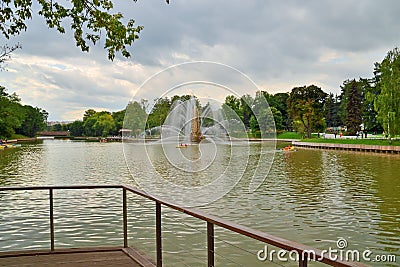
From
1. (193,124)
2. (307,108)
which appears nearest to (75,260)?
(193,124)

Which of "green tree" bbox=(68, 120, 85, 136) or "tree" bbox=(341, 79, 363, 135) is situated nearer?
"tree" bbox=(341, 79, 363, 135)

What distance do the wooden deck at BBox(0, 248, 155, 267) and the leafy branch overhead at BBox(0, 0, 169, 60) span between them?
8.24 ft

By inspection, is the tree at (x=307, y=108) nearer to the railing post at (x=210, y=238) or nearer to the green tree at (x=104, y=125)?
the green tree at (x=104, y=125)

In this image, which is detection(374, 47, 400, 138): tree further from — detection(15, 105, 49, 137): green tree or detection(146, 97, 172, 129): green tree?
detection(15, 105, 49, 137): green tree

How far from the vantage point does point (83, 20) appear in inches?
230

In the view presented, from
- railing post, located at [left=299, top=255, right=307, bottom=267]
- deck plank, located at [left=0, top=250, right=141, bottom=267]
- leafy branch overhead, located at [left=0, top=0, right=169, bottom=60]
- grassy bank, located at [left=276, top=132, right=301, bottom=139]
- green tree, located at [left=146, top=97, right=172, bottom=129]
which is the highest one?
leafy branch overhead, located at [left=0, top=0, right=169, bottom=60]

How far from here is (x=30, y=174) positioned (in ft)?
74.2

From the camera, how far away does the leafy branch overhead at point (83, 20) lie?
5.62m

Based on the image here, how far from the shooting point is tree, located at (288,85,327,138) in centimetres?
6372

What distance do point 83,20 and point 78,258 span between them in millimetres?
3111

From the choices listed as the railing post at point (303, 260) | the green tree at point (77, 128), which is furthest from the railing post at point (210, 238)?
the green tree at point (77, 128)

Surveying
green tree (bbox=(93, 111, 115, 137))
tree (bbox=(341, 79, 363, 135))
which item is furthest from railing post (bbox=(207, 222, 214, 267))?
green tree (bbox=(93, 111, 115, 137))

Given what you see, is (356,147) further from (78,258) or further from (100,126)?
(100,126)

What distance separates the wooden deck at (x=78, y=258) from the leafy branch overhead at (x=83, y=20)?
8.24ft
